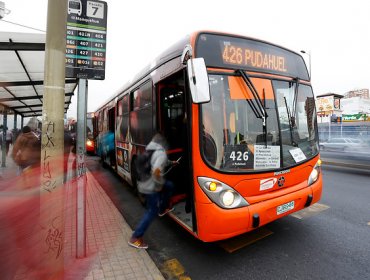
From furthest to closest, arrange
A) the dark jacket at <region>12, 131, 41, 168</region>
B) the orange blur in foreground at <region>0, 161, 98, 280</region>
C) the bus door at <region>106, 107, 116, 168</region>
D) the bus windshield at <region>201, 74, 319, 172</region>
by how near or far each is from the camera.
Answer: the bus door at <region>106, 107, 116, 168</region>
the dark jacket at <region>12, 131, 41, 168</region>
the bus windshield at <region>201, 74, 319, 172</region>
the orange blur in foreground at <region>0, 161, 98, 280</region>

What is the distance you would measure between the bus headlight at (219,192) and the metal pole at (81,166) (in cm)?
160

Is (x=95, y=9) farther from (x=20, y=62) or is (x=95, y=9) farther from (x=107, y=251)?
(x=20, y=62)

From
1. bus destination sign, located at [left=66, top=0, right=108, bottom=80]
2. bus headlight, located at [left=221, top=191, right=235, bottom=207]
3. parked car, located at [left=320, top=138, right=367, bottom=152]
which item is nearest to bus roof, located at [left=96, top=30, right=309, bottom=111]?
bus destination sign, located at [left=66, top=0, right=108, bottom=80]

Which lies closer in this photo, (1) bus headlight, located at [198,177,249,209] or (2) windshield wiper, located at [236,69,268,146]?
(1) bus headlight, located at [198,177,249,209]

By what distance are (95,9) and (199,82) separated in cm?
181

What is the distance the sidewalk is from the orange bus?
788mm

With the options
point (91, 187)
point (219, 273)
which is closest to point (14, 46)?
point (91, 187)

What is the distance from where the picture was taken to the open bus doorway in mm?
4637

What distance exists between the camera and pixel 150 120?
4.89m

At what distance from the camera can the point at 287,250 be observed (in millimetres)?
3645

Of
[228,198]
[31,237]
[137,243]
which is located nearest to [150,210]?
[137,243]

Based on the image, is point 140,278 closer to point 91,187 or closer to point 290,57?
point 290,57

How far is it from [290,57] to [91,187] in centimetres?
657

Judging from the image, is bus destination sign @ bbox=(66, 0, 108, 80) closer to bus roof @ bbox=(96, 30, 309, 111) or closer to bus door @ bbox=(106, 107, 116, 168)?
bus roof @ bbox=(96, 30, 309, 111)
